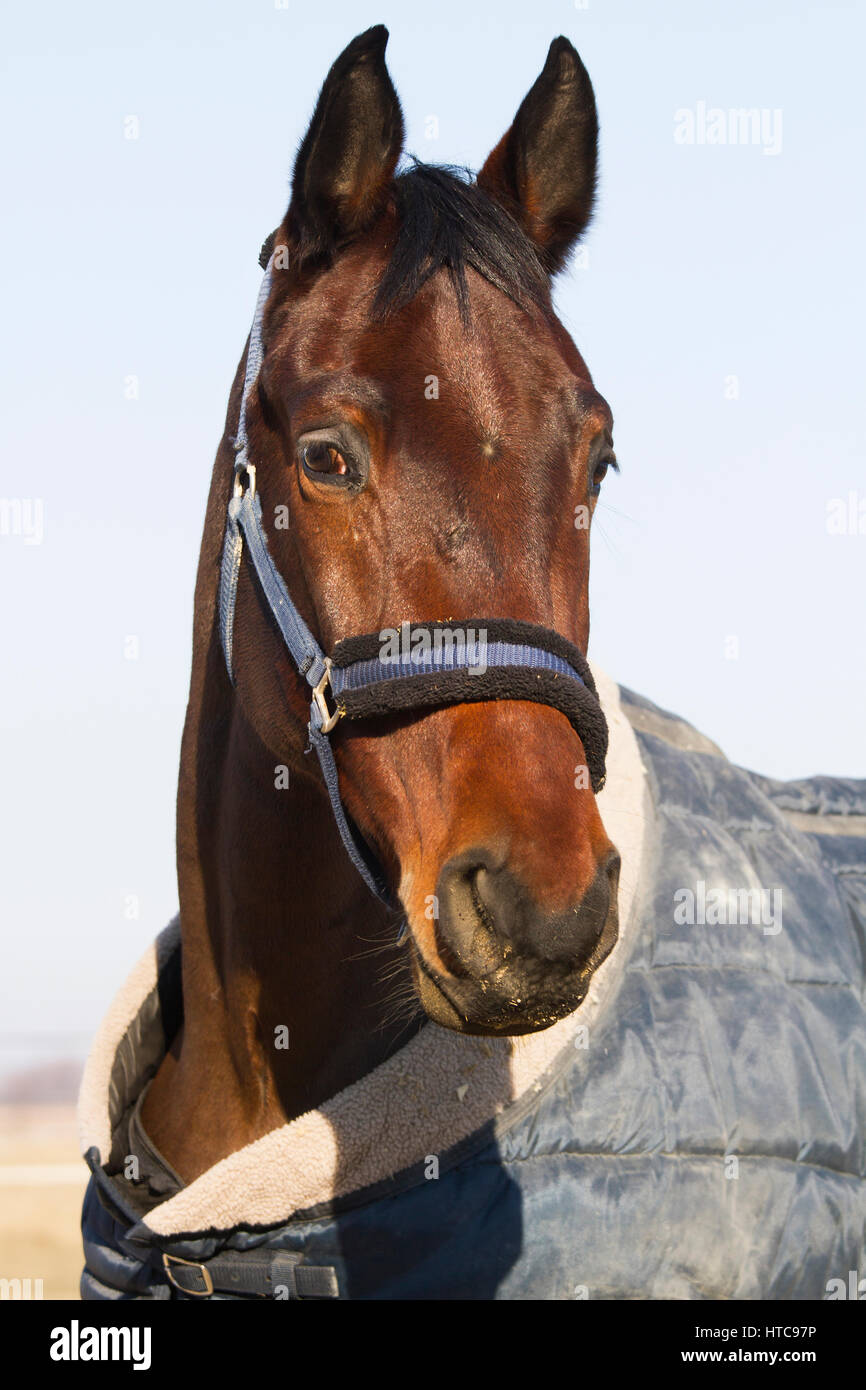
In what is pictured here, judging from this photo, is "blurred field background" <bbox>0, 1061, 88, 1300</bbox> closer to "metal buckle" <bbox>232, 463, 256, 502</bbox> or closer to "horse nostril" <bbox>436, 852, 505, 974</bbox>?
"metal buckle" <bbox>232, 463, 256, 502</bbox>

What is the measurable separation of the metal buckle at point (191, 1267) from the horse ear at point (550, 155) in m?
2.38

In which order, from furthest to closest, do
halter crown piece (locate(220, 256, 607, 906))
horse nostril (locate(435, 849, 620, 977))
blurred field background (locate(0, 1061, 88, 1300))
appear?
blurred field background (locate(0, 1061, 88, 1300)), halter crown piece (locate(220, 256, 607, 906)), horse nostril (locate(435, 849, 620, 977))

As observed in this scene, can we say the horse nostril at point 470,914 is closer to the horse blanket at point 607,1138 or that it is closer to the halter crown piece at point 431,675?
the halter crown piece at point 431,675

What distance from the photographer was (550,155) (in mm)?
3109

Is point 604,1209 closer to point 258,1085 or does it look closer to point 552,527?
point 258,1085

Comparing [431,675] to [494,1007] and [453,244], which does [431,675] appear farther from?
[453,244]

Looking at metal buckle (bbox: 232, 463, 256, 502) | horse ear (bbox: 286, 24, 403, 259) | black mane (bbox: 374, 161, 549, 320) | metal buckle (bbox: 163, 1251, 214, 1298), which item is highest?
horse ear (bbox: 286, 24, 403, 259)

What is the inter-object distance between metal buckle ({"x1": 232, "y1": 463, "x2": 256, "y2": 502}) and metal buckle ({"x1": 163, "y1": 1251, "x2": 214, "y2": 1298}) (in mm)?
1692

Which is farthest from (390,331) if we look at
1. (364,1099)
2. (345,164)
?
(364,1099)

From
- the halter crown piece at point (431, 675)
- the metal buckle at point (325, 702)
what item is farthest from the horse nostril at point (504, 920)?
the metal buckle at point (325, 702)

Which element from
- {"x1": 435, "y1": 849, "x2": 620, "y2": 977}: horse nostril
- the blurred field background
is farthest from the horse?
the blurred field background

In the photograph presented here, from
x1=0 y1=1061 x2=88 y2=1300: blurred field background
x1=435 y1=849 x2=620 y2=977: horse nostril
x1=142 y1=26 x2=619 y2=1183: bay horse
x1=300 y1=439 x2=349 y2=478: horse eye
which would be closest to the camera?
x1=435 y1=849 x2=620 y2=977: horse nostril

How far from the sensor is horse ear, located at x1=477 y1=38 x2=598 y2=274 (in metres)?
3.04

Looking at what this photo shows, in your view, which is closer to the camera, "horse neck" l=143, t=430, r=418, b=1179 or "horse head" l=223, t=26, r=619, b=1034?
"horse head" l=223, t=26, r=619, b=1034
